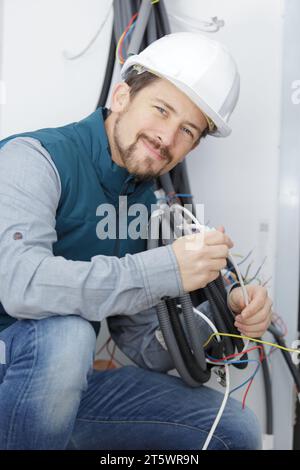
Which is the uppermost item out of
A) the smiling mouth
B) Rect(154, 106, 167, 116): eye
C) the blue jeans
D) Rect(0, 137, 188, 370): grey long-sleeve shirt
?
Rect(154, 106, 167, 116): eye

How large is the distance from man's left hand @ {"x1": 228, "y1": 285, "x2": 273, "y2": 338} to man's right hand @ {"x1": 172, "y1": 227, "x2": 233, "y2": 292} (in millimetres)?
201

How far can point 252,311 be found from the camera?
111 centimetres

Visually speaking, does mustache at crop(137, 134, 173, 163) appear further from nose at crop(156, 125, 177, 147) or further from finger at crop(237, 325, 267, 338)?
finger at crop(237, 325, 267, 338)

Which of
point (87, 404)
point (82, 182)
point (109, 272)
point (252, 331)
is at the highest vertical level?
point (82, 182)

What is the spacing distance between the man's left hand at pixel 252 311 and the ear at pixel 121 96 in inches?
20.9

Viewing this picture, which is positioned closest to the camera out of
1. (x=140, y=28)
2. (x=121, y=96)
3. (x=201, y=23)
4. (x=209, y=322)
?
(x=209, y=322)

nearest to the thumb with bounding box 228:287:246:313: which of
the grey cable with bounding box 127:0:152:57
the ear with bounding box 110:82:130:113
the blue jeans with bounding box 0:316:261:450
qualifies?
the blue jeans with bounding box 0:316:261:450

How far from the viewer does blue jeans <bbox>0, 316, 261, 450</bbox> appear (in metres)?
0.89

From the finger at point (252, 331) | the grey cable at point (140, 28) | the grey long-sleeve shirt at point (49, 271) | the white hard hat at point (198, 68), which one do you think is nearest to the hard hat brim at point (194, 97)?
the white hard hat at point (198, 68)

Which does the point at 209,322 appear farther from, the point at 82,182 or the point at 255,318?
the point at 82,182

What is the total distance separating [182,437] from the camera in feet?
3.94

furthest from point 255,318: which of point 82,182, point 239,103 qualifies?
Answer: point 239,103

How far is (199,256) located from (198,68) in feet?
1.52

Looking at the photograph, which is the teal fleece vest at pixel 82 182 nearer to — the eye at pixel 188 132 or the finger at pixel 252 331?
the eye at pixel 188 132
